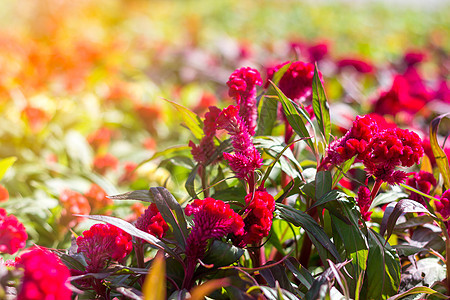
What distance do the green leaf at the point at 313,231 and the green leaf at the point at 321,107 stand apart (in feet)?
0.82

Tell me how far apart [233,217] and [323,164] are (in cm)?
32

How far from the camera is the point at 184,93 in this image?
3.49 metres

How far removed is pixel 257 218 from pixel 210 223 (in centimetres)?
11

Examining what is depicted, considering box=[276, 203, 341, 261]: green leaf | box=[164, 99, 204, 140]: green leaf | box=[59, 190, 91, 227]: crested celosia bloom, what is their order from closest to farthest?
box=[276, 203, 341, 261]: green leaf < box=[164, 99, 204, 140]: green leaf < box=[59, 190, 91, 227]: crested celosia bloom

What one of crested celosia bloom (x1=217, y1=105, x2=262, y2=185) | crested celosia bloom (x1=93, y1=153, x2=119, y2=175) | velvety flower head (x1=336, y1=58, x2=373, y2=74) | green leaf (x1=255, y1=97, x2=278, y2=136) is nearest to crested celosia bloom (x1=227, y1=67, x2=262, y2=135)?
crested celosia bloom (x1=217, y1=105, x2=262, y2=185)


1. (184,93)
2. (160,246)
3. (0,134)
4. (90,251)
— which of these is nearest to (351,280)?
(160,246)

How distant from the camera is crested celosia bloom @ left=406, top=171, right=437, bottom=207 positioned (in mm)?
1251

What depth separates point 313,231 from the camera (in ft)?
3.41

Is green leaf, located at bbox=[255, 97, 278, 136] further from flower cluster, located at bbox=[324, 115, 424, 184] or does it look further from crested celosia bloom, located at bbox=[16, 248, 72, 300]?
crested celosia bloom, located at bbox=[16, 248, 72, 300]

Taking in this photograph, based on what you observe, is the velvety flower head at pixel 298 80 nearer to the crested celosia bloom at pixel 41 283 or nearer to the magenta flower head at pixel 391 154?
the magenta flower head at pixel 391 154

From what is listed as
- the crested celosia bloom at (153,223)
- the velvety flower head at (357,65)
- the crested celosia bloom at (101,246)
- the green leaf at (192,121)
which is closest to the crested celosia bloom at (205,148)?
the green leaf at (192,121)

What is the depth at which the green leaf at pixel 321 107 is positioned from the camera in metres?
1.19

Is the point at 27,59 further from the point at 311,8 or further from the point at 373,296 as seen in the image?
the point at 311,8

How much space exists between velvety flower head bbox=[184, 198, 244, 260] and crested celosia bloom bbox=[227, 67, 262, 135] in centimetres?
28
